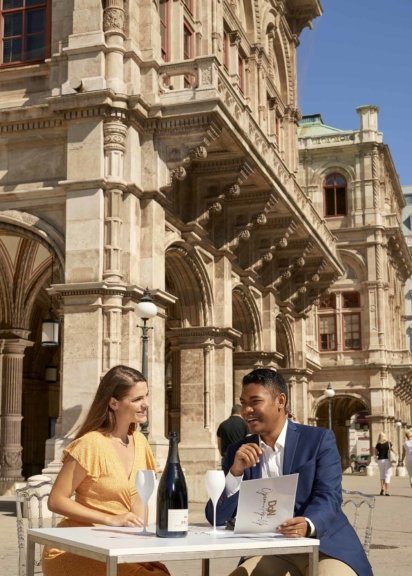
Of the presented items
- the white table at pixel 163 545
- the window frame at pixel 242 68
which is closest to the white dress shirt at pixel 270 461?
the white table at pixel 163 545

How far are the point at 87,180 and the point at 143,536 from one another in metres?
13.7

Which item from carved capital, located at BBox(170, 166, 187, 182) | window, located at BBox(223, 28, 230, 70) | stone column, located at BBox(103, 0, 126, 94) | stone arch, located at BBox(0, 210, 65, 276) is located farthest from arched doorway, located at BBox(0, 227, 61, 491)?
window, located at BBox(223, 28, 230, 70)

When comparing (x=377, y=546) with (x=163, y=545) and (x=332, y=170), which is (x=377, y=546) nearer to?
(x=163, y=545)

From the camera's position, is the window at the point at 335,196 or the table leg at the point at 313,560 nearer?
the table leg at the point at 313,560

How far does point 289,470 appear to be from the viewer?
15.9ft

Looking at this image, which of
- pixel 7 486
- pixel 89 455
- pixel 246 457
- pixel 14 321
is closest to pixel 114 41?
pixel 14 321

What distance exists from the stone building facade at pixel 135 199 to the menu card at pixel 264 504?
41.7 ft

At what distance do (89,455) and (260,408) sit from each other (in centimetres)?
96

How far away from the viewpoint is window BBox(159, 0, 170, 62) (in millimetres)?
20875

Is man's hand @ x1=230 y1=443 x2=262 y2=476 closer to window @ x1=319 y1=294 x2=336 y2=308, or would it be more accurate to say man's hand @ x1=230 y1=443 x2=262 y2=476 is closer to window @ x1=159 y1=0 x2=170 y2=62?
window @ x1=159 y1=0 x2=170 y2=62

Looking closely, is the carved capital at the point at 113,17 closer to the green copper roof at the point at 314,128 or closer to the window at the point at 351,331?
the window at the point at 351,331

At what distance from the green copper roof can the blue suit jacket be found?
168ft

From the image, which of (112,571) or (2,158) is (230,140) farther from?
(112,571)

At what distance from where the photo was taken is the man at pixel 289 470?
4.56m
